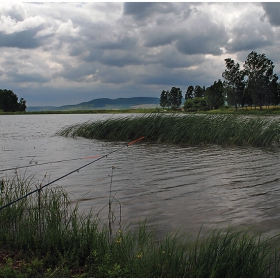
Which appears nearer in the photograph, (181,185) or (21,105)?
(181,185)

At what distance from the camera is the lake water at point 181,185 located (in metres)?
6.91

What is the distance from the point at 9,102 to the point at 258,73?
104000 millimetres

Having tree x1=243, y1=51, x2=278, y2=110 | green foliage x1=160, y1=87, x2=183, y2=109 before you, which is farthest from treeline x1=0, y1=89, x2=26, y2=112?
tree x1=243, y1=51, x2=278, y2=110

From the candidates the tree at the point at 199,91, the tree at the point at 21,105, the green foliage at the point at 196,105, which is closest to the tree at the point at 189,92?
the tree at the point at 199,91

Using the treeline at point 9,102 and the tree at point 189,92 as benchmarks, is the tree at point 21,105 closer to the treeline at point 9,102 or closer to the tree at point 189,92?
the treeline at point 9,102

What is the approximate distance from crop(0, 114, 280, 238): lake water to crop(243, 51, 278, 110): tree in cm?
7139

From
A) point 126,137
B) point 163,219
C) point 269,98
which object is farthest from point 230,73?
point 163,219

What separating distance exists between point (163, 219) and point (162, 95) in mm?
157492

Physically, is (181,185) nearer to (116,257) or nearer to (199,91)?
(116,257)

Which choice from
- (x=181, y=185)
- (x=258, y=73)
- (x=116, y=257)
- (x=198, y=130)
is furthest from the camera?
(x=258, y=73)

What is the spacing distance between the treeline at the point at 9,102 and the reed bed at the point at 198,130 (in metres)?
127

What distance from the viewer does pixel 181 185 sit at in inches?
384

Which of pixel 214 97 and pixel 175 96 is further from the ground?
pixel 175 96

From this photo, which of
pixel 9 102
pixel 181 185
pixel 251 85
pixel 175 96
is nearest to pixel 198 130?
pixel 181 185
